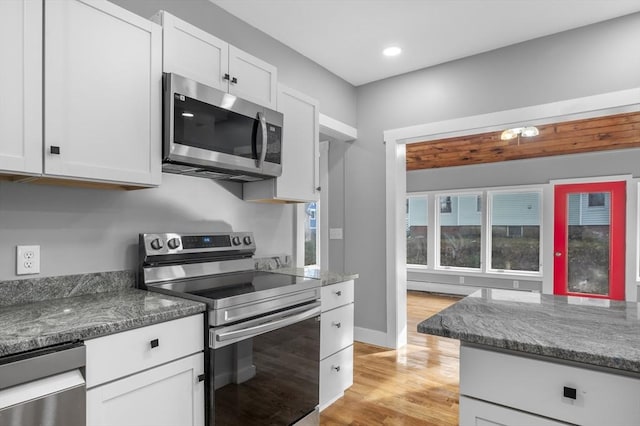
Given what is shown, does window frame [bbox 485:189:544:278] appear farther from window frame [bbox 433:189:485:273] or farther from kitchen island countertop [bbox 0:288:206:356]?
kitchen island countertop [bbox 0:288:206:356]

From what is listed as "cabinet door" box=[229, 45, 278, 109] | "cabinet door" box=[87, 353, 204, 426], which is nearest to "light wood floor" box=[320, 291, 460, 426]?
"cabinet door" box=[87, 353, 204, 426]

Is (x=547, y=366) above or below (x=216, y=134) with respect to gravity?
below

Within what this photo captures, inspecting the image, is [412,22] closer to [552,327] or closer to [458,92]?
[458,92]

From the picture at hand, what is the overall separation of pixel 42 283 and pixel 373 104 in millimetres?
3140

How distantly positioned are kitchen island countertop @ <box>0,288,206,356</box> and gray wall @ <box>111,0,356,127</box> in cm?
151

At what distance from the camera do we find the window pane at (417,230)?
6801 millimetres

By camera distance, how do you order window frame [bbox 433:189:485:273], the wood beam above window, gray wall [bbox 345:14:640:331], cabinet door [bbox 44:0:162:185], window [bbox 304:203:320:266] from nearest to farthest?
cabinet door [bbox 44:0:162:185] → gray wall [bbox 345:14:640:331] → the wood beam above window → window [bbox 304:203:320:266] → window frame [bbox 433:189:485:273]

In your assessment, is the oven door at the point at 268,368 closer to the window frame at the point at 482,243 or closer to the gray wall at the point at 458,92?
the gray wall at the point at 458,92

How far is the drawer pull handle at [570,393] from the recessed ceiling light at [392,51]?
274 cm

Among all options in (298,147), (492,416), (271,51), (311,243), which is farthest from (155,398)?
(311,243)

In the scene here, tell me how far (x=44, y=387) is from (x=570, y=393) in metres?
1.49

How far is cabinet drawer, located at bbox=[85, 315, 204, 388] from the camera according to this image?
3.99 feet

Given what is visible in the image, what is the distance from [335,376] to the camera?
→ 2516 mm

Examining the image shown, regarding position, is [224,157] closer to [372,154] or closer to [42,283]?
[42,283]
